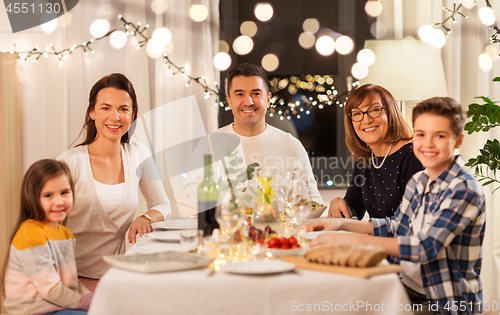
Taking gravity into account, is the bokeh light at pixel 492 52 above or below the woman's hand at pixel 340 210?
above

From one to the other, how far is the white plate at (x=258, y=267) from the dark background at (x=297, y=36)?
2.27 m

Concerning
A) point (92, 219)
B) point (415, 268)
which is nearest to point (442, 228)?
point (415, 268)

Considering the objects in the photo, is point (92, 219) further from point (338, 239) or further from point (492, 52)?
point (492, 52)

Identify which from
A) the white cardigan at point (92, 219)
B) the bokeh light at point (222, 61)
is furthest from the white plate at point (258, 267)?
the bokeh light at point (222, 61)

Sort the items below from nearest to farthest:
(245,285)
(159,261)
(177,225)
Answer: (245,285) < (159,261) < (177,225)

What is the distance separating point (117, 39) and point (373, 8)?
1.92 metres

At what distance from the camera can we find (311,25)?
3.50m

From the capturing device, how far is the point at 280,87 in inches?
137

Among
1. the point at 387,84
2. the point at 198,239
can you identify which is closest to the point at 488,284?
the point at 387,84

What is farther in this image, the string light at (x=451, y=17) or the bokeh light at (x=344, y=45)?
Answer: the bokeh light at (x=344, y=45)

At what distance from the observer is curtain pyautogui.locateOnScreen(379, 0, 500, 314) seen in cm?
326

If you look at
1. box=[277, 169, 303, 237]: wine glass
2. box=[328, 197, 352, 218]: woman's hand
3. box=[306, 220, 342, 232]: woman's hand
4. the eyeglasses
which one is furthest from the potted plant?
box=[277, 169, 303, 237]: wine glass

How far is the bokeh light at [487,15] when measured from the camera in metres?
3.20

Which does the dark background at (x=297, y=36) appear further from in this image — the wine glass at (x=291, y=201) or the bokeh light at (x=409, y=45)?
the wine glass at (x=291, y=201)
